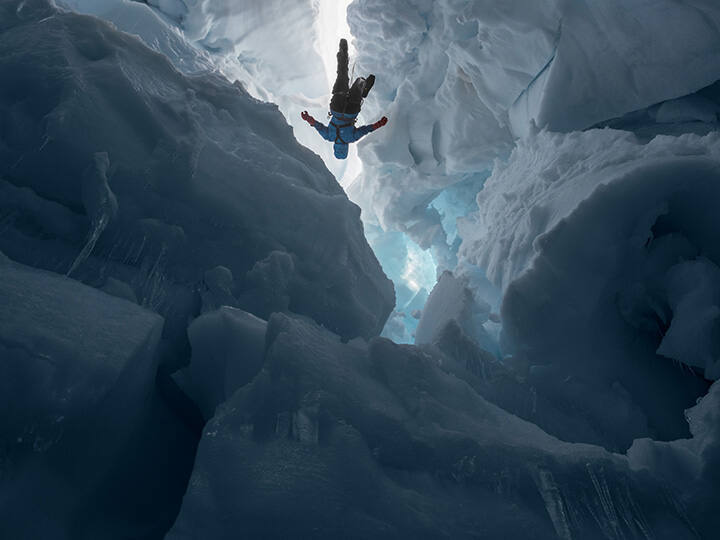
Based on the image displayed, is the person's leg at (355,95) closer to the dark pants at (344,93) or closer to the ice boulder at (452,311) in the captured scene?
the dark pants at (344,93)

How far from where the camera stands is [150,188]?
319 centimetres

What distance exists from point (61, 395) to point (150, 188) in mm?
1906

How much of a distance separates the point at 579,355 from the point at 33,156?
15.2ft

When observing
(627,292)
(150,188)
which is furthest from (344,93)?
(627,292)

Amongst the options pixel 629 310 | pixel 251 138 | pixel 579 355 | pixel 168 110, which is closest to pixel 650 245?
pixel 629 310

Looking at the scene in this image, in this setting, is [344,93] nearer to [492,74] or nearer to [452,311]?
[492,74]

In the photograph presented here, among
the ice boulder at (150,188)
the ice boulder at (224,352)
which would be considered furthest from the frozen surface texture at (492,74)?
the ice boulder at (224,352)

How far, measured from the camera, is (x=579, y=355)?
3.83m

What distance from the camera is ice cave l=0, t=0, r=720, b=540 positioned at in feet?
5.81

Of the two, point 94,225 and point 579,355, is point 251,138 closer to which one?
point 94,225

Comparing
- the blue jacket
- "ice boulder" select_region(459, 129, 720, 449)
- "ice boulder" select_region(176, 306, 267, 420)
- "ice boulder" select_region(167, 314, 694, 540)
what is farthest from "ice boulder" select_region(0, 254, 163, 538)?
the blue jacket

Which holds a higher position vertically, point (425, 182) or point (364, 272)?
point (425, 182)

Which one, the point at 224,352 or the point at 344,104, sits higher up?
the point at 344,104

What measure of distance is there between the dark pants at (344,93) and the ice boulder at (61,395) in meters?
3.98
